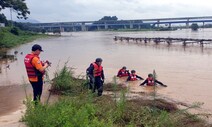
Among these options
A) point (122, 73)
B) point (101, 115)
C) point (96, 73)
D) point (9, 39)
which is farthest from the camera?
point (9, 39)

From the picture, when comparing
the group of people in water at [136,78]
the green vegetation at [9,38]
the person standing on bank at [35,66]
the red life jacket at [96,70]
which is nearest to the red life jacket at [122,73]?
the group of people in water at [136,78]

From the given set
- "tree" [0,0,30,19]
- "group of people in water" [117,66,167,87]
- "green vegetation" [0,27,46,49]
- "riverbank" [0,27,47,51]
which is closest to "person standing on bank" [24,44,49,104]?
"group of people in water" [117,66,167,87]

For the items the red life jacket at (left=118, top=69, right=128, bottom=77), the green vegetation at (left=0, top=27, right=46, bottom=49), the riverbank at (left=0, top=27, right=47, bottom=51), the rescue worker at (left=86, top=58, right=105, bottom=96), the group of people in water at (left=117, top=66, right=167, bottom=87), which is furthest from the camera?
the green vegetation at (left=0, top=27, right=46, bottom=49)

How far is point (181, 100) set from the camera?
414 inches

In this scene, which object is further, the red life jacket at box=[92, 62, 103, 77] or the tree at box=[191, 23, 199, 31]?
the tree at box=[191, 23, 199, 31]

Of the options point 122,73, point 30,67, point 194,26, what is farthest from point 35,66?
point 194,26

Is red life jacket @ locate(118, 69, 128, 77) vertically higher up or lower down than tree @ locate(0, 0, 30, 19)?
lower down

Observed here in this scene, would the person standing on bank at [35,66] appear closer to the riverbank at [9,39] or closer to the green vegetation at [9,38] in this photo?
the riverbank at [9,39]

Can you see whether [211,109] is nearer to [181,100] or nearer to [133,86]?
[181,100]

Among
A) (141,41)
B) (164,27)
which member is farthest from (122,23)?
(141,41)

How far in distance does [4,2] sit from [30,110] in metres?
45.7

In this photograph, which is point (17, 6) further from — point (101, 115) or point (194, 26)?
point (194, 26)

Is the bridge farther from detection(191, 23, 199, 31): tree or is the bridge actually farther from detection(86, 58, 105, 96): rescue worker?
detection(86, 58, 105, 96): rescue worker

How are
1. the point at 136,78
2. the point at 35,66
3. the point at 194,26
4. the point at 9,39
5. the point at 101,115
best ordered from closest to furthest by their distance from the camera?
the point at 101,115 < the point at 35,66 < the point at 136,78 < the point at 9,39 < the point at 194,26
